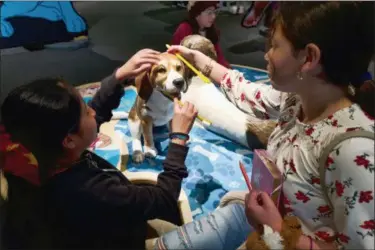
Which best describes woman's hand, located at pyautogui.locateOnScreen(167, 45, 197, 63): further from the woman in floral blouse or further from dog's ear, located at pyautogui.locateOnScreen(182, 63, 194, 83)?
the woman in floral blouse

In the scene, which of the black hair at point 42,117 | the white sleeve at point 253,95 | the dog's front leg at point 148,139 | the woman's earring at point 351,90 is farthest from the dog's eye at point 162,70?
the woman's earring at point 351,90

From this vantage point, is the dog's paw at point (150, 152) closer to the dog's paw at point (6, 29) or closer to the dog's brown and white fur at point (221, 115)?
the dog's brown and white fur at point (221, 115)

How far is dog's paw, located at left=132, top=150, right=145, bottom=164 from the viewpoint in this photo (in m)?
1.16

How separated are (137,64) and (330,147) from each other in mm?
490

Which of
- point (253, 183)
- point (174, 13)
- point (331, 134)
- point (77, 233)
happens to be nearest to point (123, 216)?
point (77, 233)

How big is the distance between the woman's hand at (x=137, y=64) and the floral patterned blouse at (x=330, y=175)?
327 millimetres

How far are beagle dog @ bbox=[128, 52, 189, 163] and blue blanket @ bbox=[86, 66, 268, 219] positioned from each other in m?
0.04

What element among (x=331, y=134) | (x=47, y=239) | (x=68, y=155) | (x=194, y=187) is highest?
(x=331, y=134)

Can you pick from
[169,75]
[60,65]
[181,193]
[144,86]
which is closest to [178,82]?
[169,75]

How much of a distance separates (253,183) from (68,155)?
30 centimetres

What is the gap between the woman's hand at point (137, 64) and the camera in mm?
885

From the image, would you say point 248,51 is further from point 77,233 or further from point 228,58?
point 77,233

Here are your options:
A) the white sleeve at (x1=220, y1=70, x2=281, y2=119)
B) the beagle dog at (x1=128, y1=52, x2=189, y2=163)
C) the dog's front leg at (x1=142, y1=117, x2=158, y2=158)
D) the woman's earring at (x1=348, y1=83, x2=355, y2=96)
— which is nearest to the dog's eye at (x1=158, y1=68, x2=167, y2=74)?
the beagle dog at (x1=128, y1=52, x2=189, y2=163)

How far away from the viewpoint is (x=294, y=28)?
21.6 inches
